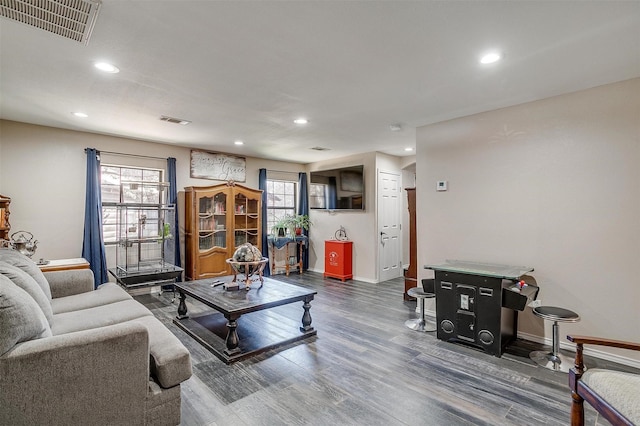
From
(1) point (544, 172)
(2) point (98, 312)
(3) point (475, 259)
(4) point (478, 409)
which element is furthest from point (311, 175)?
(4) point (478, 409)

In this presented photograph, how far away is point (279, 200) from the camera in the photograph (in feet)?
23.1

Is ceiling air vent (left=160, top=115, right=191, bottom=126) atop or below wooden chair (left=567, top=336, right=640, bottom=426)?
atop

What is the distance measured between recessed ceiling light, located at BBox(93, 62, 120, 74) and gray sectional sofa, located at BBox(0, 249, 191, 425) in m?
1.62

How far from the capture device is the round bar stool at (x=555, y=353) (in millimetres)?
2535

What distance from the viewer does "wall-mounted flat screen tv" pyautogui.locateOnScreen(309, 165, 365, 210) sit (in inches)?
236

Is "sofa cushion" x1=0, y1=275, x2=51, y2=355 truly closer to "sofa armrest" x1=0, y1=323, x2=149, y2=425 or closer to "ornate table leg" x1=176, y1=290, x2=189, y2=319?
"sofa armrest" x1=0, y1=323, x2=149, y2=425

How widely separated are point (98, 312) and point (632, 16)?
168 inches

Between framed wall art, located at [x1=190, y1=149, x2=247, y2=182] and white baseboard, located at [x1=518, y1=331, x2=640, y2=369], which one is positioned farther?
framed wall art, located at [x1=190, y1=149, x2=247, y2=182]

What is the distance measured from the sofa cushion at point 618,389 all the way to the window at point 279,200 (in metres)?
5.87

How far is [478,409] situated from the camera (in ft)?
6.68

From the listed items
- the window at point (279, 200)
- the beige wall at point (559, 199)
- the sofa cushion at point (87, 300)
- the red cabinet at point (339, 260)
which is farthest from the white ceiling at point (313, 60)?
the window at point (279, 200)

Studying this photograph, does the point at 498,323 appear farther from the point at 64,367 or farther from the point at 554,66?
the point at 64,367

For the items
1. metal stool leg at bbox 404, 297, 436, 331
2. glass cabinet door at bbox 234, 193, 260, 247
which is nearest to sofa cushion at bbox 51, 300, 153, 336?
metal stool leg at bbox 404, 297, 436, 331

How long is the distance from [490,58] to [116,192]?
5259 millimetres
